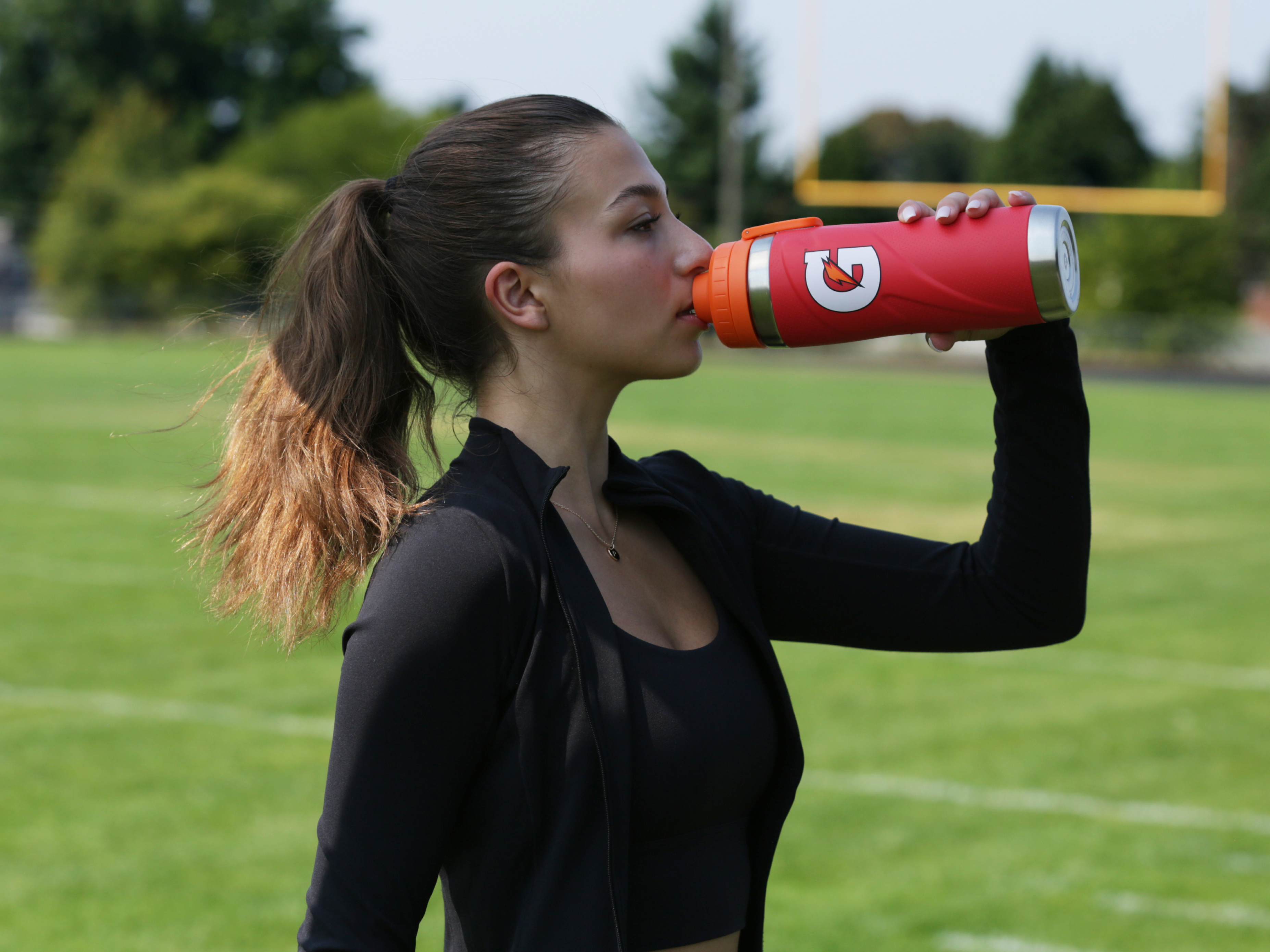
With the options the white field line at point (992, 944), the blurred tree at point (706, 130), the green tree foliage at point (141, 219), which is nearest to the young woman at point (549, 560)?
the white field line at point (992, 944)

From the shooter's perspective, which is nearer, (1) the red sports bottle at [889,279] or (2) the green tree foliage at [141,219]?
(1) the red sports bottle at [889,279]

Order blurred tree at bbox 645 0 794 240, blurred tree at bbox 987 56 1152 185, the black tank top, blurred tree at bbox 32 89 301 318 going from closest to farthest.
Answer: the black tank top, blurred tree at bbox 32 89 301 318, blurred tree at bbox 987 56 1152 185, blurred tree at bbox 645 0 794 240

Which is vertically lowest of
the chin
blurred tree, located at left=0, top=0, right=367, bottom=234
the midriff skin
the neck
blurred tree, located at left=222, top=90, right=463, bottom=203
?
the midriff skin

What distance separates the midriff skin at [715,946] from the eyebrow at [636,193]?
3.07 ft

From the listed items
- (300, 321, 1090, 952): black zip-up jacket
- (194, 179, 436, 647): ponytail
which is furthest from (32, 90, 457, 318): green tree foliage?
(300, 321, 1090, 952): black zip-up jacket

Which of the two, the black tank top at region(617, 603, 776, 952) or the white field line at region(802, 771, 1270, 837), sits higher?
the black tank top at region(617, 603, 776, 952)

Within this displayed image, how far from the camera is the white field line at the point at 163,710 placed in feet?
22.0

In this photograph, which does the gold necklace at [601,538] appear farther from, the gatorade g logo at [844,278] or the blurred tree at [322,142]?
the blurred tree at [322,142]

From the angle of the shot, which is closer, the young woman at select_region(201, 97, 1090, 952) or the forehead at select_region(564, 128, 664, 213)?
the young woman at select_region(201, 97, 1090, 952)

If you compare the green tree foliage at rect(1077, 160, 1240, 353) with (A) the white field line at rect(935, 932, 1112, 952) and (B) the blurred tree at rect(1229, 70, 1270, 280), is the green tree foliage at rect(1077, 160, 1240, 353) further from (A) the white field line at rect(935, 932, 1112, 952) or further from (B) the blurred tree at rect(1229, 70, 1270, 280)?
(A) the white field line at rect(935, 932, 1112, 952)

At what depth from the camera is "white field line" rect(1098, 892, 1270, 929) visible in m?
4.69

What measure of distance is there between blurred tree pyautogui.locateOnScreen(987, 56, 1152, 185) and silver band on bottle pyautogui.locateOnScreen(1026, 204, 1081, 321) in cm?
4775

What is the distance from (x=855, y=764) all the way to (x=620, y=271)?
4718mm

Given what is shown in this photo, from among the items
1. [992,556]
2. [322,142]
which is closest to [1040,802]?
[992,556]
